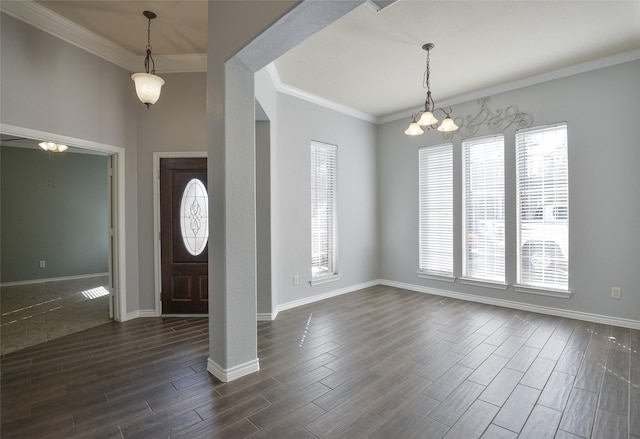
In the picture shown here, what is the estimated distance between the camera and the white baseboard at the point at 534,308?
11.8 ft

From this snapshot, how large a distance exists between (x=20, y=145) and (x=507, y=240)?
368 inches

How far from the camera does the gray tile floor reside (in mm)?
3480

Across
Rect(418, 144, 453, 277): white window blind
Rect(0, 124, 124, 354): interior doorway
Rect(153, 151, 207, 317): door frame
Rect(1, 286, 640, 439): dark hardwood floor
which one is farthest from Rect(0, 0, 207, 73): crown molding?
Rect(418, 144, 453, 277): white window blind

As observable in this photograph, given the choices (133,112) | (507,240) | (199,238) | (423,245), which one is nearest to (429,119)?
(507,240)

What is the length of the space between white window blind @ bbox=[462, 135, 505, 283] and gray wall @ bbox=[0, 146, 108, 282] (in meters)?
8.11

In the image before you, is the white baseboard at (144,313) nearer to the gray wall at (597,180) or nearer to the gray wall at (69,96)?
the gray wall at (69,96)

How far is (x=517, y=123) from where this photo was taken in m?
4.31

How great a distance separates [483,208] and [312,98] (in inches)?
127

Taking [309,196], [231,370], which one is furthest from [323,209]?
[231,370]

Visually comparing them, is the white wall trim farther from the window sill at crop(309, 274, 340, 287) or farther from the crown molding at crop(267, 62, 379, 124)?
the crown molding at crop(267, 62, 379, 124)

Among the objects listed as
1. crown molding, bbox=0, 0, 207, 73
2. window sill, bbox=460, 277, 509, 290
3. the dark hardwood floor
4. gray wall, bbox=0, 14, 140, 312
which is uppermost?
crown molding, bbox=0, 0, 207, 73

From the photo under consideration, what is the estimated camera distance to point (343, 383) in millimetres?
2447

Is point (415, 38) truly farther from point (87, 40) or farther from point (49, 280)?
point (49, 280)

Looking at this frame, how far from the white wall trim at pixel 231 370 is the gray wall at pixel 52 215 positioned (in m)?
6.37
